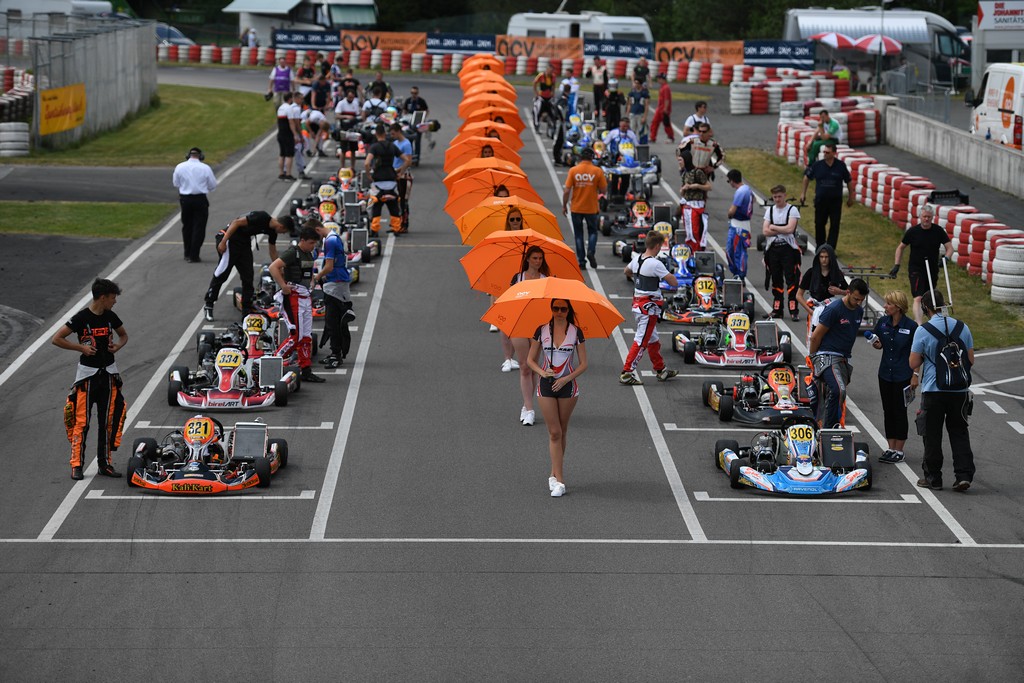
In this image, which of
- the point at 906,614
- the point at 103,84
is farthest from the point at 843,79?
the point at 906,614

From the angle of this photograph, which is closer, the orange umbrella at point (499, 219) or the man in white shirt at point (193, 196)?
the orange umbrella at point (499, 219)

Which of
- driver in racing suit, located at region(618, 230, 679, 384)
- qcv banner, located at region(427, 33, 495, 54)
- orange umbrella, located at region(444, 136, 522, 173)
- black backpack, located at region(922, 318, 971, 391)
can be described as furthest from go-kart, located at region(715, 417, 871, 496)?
qcv banner, located at region(427, 33, 495, 54)

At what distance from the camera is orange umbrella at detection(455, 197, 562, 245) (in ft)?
61.4

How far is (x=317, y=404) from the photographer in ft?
55.2

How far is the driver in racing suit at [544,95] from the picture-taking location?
40.0m

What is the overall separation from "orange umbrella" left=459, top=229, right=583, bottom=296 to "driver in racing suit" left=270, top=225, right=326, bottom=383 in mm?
1923

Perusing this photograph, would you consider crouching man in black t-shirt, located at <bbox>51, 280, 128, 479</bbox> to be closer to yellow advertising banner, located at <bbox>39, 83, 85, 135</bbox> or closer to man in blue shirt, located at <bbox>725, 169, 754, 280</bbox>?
man in blue shirt, located at <bbox>725, 169, 754, 280</bbox>

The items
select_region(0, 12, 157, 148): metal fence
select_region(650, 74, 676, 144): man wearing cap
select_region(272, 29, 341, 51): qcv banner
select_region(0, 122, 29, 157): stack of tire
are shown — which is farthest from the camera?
select_region(272, 29, 341, 51): qcv banner

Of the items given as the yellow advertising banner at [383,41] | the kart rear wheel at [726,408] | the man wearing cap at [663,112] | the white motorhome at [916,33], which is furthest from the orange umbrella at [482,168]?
the yellow advertising banner at [383,41]

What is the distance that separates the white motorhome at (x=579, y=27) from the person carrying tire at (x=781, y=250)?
4278 cm

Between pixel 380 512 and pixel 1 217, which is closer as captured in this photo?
pixel 380 512

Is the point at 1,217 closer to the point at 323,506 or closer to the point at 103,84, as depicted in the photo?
the point at 103,84

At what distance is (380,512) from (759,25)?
62782mm

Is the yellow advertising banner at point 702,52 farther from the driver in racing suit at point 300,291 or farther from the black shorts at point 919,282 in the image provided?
the driver in racing suit at point 300,291
